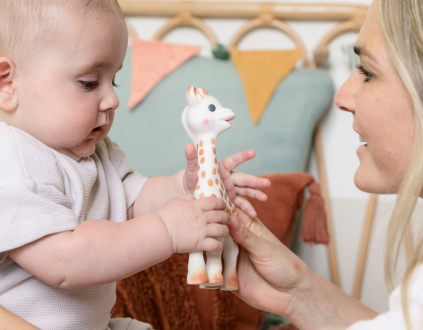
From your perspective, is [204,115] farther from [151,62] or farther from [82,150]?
[151,62]

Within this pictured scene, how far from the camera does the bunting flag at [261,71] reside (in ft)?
5.19

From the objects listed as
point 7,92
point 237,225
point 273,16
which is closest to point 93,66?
point 7,92

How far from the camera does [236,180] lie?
86 cm

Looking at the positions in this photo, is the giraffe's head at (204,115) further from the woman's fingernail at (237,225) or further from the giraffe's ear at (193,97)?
the woman's fingernail at (237,225)

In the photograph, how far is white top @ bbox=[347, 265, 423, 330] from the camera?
652 millimetres

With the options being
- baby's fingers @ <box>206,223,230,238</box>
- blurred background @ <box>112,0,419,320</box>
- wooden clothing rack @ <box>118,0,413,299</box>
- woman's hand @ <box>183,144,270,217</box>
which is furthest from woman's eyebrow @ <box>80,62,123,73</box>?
wooden clothing rack @ <box>118,0,413,299</box>

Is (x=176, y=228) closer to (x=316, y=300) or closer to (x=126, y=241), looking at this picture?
(x=126, y=241)

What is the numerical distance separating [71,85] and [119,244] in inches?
10.8

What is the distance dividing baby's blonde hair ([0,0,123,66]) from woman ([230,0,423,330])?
432 mm

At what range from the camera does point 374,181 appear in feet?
2.75

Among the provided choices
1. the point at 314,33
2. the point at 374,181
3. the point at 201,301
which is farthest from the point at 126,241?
the point at 314,33

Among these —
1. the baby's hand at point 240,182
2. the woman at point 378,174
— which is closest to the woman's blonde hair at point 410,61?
the woman at point 378,174

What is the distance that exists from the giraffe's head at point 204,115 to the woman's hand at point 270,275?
0.23 m

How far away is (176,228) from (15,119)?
A: 1.09ft
